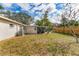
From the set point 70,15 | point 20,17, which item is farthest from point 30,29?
point 70,15

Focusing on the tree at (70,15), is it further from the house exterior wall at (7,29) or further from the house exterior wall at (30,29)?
the house exterior wall at (7,29)

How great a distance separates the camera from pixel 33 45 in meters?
3.54

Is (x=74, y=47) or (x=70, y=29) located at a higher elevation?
(x=70, y=29)

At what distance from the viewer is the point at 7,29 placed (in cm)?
354

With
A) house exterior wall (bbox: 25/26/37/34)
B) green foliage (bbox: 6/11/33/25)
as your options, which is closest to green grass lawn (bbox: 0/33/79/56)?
house exterior wall (bbox: 25/26/37/34)

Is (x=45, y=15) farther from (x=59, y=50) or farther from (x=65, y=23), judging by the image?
(x=59, y=50)

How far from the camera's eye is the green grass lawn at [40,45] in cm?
350

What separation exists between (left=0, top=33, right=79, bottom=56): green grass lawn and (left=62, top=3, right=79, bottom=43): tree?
16 cm

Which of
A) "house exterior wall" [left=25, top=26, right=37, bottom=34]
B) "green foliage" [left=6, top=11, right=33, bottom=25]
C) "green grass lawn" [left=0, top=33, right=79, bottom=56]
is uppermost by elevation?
"green foliage" [left=6, top=11, right=33, bottom=25]

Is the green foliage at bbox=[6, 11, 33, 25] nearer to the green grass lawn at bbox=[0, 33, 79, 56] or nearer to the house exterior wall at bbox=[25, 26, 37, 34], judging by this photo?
the house exterior wall at bbox=[25, 26, 37, 34]

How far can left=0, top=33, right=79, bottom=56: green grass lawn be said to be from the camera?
3502 mm

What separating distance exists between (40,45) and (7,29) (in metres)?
0.49

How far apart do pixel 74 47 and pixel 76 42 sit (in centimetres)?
7

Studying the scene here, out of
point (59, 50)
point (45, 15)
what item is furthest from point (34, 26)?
point (59, 50)
